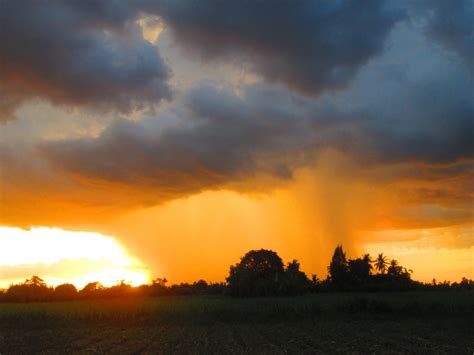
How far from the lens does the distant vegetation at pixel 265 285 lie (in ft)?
274

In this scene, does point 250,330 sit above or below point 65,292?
below

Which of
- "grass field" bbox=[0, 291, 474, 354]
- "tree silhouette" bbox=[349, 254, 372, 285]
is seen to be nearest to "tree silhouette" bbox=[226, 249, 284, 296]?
"tree silhouette" bbox=[349, 254, 372, 285]

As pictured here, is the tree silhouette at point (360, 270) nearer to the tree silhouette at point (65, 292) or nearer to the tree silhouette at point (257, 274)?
the tree silhouette at point (257, 274)

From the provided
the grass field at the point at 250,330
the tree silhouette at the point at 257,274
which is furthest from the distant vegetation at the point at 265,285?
the grass field at the point at 250,330

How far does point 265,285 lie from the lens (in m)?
83.2

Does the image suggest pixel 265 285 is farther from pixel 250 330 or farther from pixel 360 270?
pixel 250 330

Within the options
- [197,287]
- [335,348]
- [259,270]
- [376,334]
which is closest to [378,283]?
[259,270]

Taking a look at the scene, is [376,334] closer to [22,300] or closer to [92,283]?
[22,300]

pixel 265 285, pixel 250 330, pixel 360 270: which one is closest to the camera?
pixel 250 330

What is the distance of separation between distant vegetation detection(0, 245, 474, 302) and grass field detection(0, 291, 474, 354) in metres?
36.2

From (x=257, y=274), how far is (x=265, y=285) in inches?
278

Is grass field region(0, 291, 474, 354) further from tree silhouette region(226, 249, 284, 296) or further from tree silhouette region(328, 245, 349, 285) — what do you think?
tree silhouette region(328, 245, 349, 285)

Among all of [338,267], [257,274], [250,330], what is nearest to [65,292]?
[257,274]

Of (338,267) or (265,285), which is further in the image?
(338,267)
